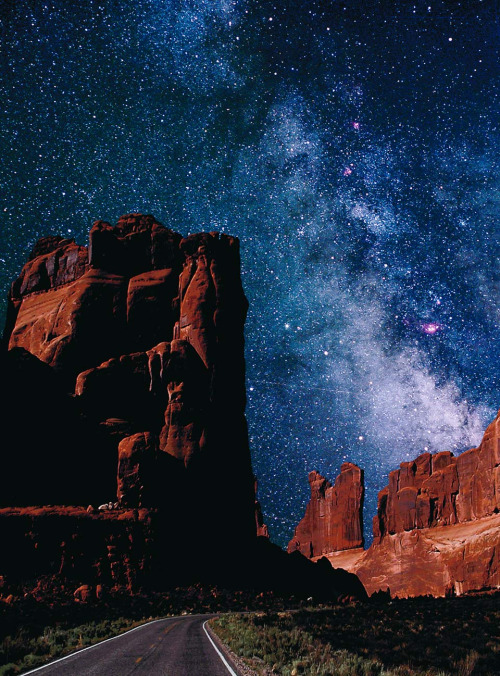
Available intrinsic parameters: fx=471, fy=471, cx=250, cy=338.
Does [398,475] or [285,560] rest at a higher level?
[398,475]

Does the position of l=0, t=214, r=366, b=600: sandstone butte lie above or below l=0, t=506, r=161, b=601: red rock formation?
above

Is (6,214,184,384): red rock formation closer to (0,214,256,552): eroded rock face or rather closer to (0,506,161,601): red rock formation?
(0,214,256,552): eroded rock face

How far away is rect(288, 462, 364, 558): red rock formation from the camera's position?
13512 centimetres

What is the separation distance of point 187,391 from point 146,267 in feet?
71.3

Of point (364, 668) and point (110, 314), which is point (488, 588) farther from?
point (364, 668)

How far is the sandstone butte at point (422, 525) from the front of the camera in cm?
9162

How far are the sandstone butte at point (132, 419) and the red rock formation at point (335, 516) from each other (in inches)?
3295

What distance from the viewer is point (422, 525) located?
119875 mm

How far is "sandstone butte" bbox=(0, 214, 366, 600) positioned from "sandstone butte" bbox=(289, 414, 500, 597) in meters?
47.5

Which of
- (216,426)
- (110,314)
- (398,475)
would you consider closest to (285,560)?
(216,426)

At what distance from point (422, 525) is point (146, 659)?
123 meters

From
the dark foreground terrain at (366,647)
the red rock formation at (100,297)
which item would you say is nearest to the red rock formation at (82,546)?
the dark foreground terrain at (366,647)

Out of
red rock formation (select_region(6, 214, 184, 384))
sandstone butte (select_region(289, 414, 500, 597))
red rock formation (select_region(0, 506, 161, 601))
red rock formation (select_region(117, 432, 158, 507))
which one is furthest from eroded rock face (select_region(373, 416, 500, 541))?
red rock formation (select_region(0, 506, 161, 601))

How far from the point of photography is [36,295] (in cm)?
6412
